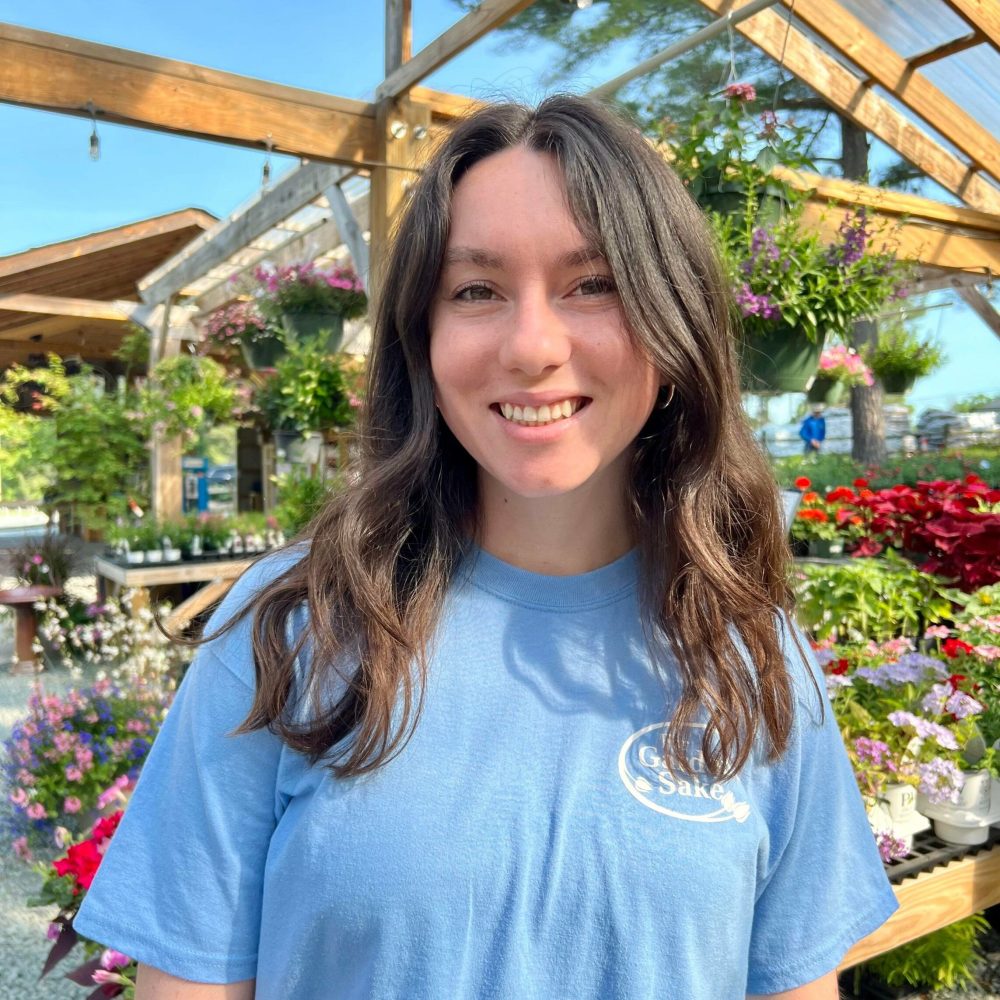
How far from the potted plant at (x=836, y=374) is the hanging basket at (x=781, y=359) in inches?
50.9

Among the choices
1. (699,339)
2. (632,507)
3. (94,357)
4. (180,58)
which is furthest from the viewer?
(94,357)

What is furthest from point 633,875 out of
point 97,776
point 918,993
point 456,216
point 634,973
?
point 97,776

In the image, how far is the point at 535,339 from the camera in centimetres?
Result: 76

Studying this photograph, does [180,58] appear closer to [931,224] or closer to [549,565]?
[549,565]

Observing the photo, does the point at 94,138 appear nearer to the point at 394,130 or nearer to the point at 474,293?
the point at 394,130

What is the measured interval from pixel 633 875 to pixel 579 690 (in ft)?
0.54

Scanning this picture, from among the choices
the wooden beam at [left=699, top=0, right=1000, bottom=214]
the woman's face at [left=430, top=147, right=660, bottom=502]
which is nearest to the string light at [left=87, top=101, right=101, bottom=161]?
the wooden beam at [left=699, top=0, right=1000, bottom=214]

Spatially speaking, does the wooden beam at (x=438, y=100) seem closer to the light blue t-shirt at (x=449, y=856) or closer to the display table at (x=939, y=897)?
the display table at (x=939, y=897)

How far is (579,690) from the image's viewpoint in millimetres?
818

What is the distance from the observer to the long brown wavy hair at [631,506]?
2.56 ft

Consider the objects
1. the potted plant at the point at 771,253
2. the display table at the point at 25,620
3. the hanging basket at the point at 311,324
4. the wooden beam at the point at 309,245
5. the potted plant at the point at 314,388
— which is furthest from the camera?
the display table at the point at 25,620

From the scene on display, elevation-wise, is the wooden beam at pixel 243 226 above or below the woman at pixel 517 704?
above

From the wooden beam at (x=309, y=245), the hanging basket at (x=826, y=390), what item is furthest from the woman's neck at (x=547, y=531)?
the wooden beam at (x=309, y=245)

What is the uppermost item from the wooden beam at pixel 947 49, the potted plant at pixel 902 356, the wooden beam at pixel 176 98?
the wooden beam at pixel 947 49
